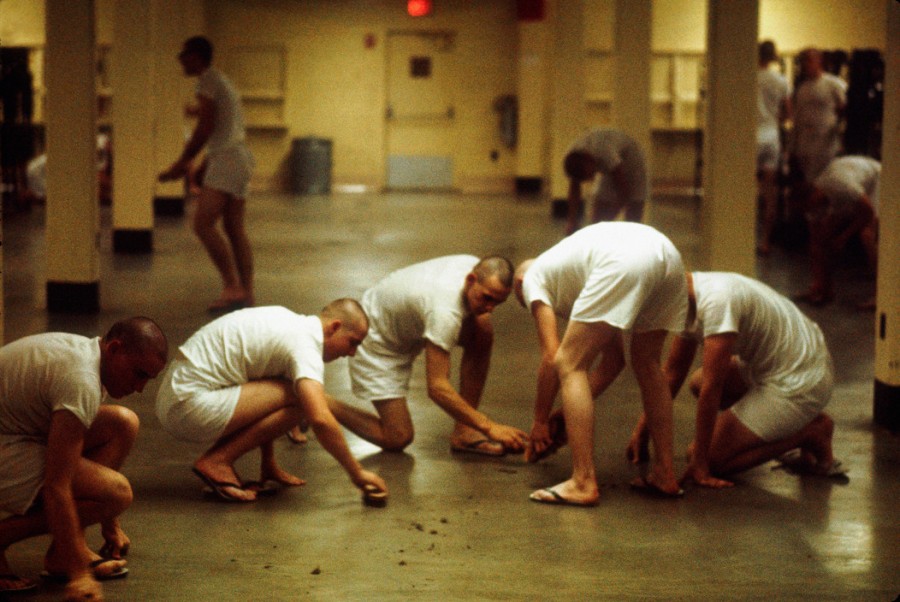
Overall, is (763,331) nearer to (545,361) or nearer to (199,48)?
(545,361)

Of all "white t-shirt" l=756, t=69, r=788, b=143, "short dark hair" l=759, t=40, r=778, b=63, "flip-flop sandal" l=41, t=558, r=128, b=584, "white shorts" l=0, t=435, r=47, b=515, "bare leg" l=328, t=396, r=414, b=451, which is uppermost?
"short dark hair" l=759, t=40, r=778, b=63

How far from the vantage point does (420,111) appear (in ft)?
76.5

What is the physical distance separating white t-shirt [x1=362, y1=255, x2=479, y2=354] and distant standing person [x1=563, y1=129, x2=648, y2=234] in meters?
4.45

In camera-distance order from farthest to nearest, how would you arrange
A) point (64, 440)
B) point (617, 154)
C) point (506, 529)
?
point (617, 154) → point (506, 529) → point (64, 440)

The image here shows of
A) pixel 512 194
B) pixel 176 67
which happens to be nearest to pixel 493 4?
pixel 512 194

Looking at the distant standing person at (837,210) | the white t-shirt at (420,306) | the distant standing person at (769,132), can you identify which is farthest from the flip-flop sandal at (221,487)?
the distant standing person at (769,132)

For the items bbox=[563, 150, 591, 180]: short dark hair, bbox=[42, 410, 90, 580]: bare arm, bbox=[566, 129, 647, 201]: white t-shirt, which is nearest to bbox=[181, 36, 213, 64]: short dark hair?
bbox=[563, 150, 591, 180]: short dark hair

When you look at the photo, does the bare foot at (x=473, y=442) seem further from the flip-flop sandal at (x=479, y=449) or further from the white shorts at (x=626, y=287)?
the white shorts at (x=626, y=287)

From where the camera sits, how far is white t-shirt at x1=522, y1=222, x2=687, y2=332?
5.07m

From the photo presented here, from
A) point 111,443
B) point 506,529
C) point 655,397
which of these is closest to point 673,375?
point 655,397

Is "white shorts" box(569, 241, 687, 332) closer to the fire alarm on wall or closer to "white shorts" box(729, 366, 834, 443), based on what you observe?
"white shorts" box(729, 366, 834, 443)

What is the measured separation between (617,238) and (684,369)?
814 mm

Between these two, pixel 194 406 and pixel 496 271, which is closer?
pixel 194 406

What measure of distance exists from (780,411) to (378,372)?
1638 mm
